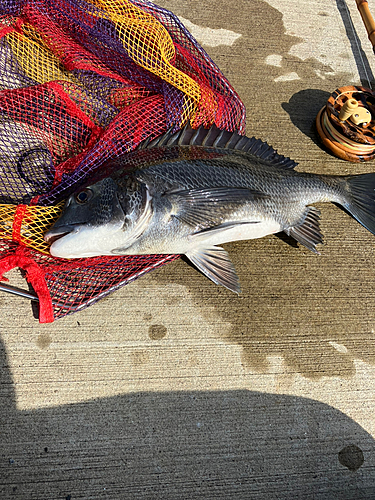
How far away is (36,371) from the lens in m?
2.31

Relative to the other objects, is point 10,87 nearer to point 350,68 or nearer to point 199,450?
point 199,450

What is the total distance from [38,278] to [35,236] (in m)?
0.29

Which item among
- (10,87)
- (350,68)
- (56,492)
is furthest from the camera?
Answer: (350,68)

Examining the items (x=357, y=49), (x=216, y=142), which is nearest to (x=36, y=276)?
(x=216, y=142)

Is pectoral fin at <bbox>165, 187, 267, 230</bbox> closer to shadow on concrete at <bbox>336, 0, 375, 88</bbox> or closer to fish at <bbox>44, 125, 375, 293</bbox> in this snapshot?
fish at <bbox>44, 125, 375, 293</bbox>

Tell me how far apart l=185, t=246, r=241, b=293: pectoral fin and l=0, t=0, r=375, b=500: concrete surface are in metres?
0.16

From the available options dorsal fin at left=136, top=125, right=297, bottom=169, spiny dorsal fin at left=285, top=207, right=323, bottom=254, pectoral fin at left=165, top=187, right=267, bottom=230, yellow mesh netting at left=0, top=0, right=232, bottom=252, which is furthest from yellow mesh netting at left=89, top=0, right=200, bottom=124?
spiny dorsal fin at left=285, top=207, right=323, bottom=254

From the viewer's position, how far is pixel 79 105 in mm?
2879

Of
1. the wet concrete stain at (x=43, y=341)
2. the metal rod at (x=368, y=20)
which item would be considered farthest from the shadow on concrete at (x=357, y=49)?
the wet concrete stain at (x=43, y=341)

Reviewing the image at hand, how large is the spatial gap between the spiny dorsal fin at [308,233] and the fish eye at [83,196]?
160 cm

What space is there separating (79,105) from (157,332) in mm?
2005

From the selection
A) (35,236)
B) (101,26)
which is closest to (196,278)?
(35,236)

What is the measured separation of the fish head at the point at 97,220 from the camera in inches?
84.4

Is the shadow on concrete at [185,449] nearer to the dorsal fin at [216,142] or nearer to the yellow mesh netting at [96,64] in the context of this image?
the yellow mesh netting at [96,64]
